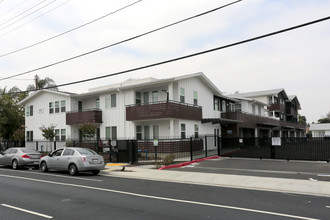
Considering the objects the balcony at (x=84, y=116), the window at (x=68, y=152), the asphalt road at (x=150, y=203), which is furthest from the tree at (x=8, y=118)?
the asphalt road at (x=150, y=203)

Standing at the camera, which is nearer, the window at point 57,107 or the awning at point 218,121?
the awning at point 218,121

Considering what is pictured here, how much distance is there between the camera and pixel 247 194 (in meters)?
9.46

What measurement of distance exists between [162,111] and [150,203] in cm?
1528

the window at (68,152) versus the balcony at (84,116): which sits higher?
the balcony at (84,116)

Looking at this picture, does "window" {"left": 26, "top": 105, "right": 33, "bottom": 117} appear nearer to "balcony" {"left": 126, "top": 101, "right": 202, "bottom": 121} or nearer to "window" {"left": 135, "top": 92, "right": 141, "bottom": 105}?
"balcony" {"left": 126, "top": 101, "right": 202, "bottom": 121}

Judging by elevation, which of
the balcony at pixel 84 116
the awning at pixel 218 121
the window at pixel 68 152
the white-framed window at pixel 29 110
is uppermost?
the white-framed window at pixel 29 110

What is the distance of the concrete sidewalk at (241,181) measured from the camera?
10.2 m

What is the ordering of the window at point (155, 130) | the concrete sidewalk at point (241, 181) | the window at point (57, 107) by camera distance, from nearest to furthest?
the concrete sidewalk at point (241, 181) < the window at point (155, 130) < the window at point (57, 107)

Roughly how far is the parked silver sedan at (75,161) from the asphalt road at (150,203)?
11.0ft

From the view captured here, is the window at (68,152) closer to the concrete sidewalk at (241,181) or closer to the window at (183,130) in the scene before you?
the concrete sidewalk at (241,181)

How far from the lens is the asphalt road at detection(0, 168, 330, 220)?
671 centimetres

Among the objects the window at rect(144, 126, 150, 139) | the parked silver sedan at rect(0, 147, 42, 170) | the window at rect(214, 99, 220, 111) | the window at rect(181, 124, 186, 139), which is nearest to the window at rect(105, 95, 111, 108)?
the window at rect(144, 126, 150, 139)

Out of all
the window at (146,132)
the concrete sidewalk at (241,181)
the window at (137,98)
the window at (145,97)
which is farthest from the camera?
the window at (145,97)

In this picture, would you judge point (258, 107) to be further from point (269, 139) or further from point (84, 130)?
point (84, 130)
